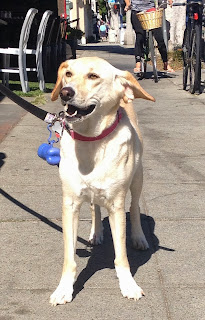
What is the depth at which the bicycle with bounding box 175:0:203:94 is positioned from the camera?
30.0ft

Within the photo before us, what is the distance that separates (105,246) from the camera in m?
3.92

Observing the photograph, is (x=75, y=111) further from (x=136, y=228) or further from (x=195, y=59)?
(x=195, y=59)

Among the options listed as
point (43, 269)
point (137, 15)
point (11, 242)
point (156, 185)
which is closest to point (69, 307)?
point (43, 269)

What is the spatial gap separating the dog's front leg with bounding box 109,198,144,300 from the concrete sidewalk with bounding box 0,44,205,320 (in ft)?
0.16

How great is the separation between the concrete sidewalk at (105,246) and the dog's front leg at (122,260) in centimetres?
5

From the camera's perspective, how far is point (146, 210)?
457cm

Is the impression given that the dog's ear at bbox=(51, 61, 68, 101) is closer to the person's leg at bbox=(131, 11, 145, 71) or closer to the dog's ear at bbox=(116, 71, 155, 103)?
the dog's ear at bbox=(116, 71, 155, 103)

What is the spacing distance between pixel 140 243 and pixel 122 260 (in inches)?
23.2

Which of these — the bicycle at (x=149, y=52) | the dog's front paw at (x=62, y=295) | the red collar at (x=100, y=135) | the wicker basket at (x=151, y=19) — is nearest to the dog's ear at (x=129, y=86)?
the red collar at (x=100, y=135)

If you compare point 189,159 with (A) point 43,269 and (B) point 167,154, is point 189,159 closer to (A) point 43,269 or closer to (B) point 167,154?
(B) point 167,154

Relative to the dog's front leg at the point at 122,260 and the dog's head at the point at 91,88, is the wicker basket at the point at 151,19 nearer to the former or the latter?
the dog's head at the point at 91,88

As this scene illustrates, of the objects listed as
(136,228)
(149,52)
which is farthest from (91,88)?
(149,52)

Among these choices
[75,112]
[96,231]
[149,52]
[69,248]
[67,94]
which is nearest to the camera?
[67,94]

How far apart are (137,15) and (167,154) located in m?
5.14
